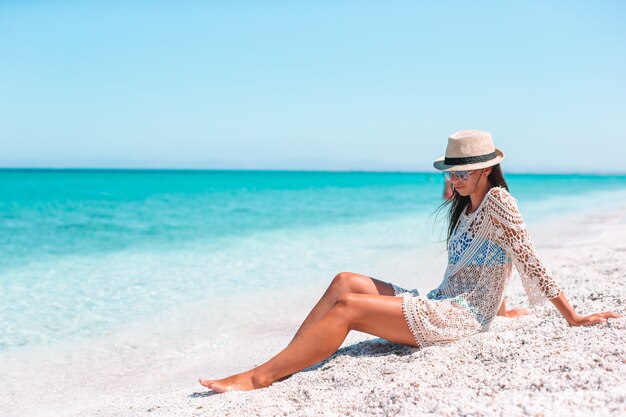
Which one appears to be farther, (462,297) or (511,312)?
(511,312)

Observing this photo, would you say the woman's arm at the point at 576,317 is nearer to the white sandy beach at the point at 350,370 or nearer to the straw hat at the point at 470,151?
the white sandy beach at the point at 350,370

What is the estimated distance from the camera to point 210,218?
65.5 feet

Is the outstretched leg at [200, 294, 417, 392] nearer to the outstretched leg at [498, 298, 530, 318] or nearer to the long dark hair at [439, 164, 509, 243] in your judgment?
the long dark hair at [439, 164, 509, 243]

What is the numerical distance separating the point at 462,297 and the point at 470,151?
0.92 m

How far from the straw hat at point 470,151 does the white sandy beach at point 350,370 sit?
1060 millimetres

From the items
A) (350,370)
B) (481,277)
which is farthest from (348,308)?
(481,277)

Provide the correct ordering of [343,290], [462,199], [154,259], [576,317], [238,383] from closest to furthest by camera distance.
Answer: [576,317], [238,383], [343,290], [462,199], [154,259]

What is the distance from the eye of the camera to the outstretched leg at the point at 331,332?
11.7 ft

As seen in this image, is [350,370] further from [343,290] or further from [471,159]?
[471,159]

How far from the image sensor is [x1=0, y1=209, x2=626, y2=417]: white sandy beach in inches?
106

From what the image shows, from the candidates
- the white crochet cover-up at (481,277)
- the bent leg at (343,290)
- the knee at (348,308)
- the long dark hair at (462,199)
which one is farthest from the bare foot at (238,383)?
the long dark hair at (462,199)

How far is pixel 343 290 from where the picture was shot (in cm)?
384

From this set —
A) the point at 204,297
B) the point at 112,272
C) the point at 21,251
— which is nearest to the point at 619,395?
the point at 204,297

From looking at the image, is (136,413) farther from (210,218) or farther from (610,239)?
(210,218)
